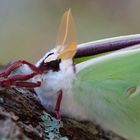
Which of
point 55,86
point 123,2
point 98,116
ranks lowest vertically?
point 123,2

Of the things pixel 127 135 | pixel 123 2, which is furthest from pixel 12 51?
pixel 127 135

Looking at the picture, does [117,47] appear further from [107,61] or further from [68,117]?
[68,117]

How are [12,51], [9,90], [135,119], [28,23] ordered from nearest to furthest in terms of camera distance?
[9,90] → [135,119] → [12,51] → [28,23]

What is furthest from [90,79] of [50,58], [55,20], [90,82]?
[55,20]

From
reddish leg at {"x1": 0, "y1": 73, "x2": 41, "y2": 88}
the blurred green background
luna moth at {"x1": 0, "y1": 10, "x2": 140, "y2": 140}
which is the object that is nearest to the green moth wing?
luna moth at {"x1": 0, "y1": 10, "x2": 140, "y2": 140}

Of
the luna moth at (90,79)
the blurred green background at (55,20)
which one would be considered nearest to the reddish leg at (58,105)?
the luna moth at (90,79)

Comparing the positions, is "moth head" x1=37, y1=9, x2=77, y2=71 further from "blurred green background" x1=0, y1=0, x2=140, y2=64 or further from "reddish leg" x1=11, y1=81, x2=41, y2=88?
"blurred green background" x1=0, y1=0, x2=140, y2=64
